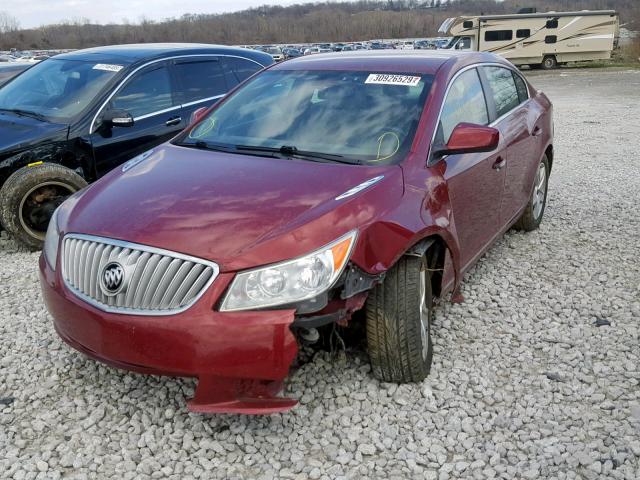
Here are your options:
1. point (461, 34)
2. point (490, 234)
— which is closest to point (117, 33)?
point (461, 34)

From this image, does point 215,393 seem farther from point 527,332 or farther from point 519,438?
point 527,332

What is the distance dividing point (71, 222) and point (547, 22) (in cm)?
3509

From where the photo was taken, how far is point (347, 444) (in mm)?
2932

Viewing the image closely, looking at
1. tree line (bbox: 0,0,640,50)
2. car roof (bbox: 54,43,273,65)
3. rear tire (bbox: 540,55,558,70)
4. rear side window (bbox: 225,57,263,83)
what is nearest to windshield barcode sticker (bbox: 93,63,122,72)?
car roof (bbox: 54,43,273,65)

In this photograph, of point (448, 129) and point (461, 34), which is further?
point (461, 34)

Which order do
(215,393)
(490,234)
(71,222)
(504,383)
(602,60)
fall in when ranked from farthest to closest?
(602,60) < (490,234) < (504,383) < (71,222) < (215,393)

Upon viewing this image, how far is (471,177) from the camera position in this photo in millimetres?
4027

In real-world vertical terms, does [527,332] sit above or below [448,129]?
below

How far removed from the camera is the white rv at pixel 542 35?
33.8m

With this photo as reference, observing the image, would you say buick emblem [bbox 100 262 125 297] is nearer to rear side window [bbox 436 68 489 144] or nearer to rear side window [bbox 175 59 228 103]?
rear side window [bbox 436 68 489 144]

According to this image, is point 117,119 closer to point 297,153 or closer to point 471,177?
point 297,153

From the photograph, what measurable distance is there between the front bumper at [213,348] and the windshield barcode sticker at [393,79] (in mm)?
1905

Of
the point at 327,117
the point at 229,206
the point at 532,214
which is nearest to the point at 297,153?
the point at 327,117

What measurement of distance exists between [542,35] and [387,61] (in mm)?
33296
